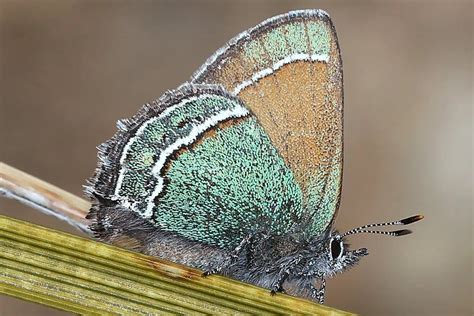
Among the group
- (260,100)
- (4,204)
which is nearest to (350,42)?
(4,204)

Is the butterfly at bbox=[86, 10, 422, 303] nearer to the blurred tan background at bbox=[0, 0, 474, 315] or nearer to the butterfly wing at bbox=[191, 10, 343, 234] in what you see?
the butterfly wing at bbox=[191, 10, 343, 234]

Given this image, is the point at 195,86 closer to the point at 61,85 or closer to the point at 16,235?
the point at 16,235

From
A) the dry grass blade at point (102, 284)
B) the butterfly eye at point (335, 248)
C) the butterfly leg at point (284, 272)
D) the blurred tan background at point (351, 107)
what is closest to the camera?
the dry grass blade at point (102, 284)

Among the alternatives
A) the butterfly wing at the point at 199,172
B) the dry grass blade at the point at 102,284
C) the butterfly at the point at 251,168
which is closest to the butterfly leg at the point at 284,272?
the butterfly at the point at 251,168

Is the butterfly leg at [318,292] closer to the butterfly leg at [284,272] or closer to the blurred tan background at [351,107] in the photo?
the butterfly leg at [284,272]

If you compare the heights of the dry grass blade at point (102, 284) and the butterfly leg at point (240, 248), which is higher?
the butterfly leg at point (240, 248)

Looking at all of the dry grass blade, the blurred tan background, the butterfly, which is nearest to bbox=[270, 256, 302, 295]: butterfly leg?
the butterfly
